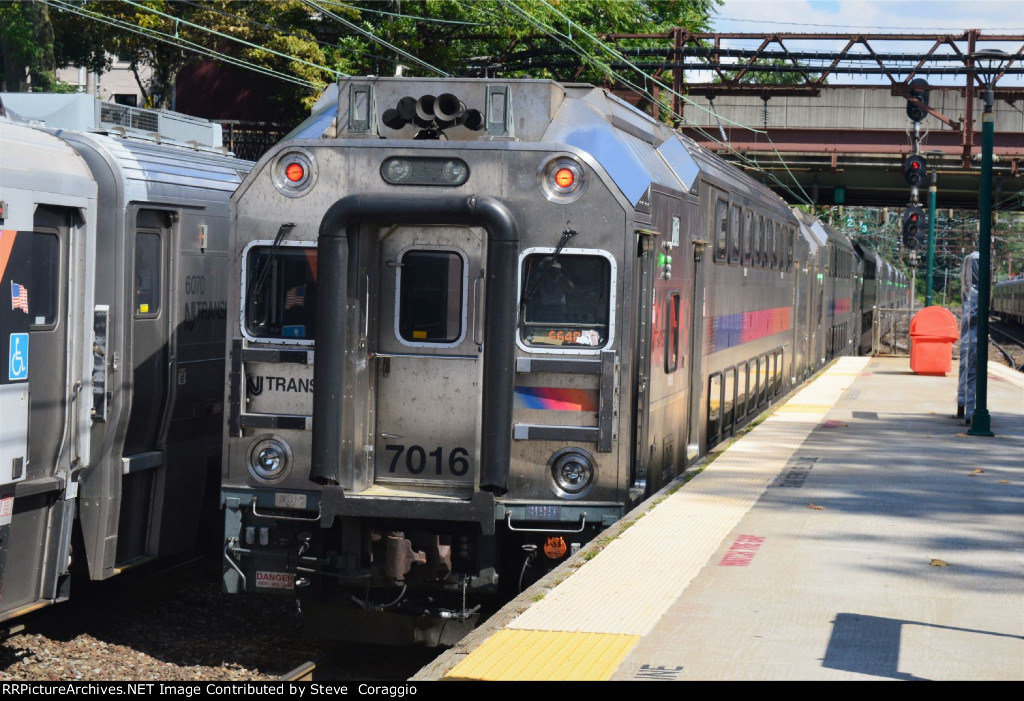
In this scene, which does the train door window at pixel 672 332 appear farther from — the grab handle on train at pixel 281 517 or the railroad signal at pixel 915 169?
the railroad signal at pixel 915 169

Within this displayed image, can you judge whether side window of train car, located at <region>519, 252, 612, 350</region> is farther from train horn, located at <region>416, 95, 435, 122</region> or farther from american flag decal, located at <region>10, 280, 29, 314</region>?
american flag decal, located at <region>10, 280, 29, 314</region>

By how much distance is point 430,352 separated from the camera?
8.39 metres

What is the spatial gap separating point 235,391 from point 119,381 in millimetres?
1343

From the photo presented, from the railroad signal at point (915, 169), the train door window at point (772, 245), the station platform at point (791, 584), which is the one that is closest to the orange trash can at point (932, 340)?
the railroad signal at point (915, 169)

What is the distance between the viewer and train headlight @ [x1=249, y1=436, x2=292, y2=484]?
8.33 meters

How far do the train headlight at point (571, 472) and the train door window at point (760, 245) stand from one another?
26.0 feet

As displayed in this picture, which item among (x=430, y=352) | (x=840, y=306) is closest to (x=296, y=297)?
A: (x=430, y=352)

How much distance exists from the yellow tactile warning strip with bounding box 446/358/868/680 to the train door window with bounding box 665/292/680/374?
107 centimetres

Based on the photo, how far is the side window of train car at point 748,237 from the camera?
14.4 m

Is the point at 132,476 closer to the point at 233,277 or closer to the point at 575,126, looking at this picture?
the point at 233,277

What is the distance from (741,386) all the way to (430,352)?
7.52m

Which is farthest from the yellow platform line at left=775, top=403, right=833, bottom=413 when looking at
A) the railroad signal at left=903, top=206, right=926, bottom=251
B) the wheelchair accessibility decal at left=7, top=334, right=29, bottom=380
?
the railroad signal at left=903, top=206, right=926, bottom=251
